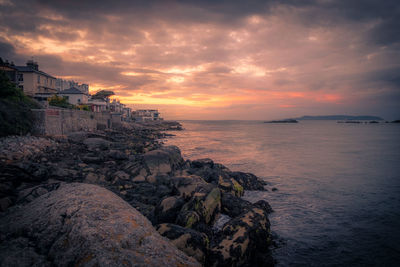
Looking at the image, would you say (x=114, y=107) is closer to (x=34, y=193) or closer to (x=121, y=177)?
(x=121, y=177)

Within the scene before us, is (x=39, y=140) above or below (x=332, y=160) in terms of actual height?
above

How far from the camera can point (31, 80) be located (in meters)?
42.6

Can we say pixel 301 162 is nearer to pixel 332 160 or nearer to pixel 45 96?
pixel 332 160

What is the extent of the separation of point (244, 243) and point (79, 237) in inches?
157

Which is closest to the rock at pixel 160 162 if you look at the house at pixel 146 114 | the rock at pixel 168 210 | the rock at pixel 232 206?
the rock at pixel 168 210

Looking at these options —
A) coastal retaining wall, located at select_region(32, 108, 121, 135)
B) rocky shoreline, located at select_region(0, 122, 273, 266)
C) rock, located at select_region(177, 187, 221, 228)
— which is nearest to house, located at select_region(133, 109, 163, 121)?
coastal retaining wall, located at select_region(32, 108, 121, 135)

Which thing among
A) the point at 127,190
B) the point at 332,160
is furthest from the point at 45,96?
the point at 332,160

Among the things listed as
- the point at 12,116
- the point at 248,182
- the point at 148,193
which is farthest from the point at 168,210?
the point at 12,116

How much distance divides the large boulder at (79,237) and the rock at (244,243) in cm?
170

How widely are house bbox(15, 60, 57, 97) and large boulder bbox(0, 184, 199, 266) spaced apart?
4925cm

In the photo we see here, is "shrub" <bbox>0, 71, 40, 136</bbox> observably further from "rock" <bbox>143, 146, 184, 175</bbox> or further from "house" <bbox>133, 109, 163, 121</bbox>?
"house" <bbox>133, 109, 163, 121</bbox>

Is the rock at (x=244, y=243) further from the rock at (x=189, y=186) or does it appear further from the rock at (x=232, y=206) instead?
the rock at (x=189, y=186)

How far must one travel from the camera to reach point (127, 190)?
9.09 m

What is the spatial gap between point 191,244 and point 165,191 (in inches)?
174
